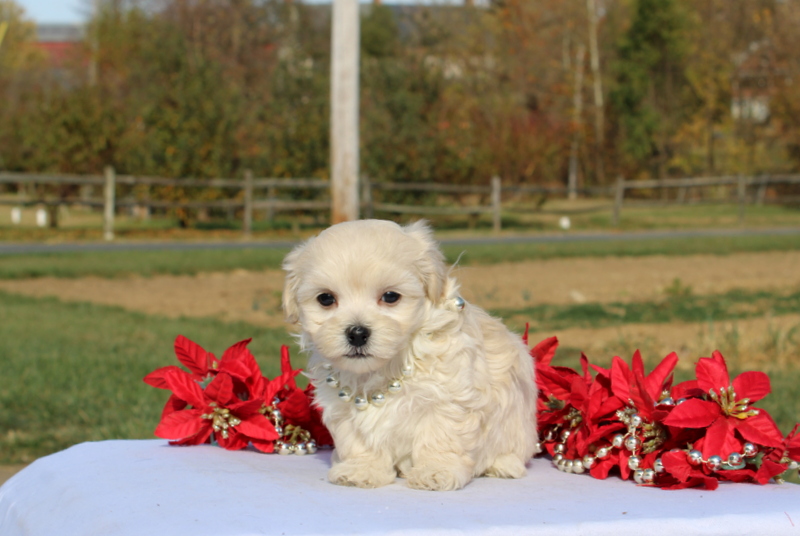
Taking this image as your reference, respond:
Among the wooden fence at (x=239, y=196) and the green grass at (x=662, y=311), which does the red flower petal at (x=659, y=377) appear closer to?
the green grass at (x=662, y=311)

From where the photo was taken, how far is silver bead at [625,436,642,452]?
299 centimetres

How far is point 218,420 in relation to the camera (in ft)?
11.2

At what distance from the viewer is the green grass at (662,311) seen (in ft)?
34.7

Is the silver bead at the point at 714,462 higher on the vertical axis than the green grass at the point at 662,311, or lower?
higher

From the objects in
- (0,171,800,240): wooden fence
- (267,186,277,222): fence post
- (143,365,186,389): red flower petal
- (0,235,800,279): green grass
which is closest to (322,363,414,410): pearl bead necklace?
(143,365,186,389): red flower petal

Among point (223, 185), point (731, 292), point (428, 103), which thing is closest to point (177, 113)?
point (223, 185)

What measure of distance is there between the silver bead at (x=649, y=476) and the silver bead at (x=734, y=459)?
0.80ft

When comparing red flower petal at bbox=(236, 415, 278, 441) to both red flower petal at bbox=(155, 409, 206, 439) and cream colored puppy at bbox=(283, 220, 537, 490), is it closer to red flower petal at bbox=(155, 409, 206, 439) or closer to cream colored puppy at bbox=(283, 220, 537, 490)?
red flower petal at bbox=(155, 409, 206, 439)

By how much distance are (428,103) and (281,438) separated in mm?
27136

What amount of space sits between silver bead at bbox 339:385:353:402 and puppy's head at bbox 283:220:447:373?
18 cm

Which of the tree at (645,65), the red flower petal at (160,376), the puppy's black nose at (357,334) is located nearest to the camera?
the puppy's black nose at (357,334)

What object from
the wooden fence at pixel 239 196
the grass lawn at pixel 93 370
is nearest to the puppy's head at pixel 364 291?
the grass lawn at pixel 93 370

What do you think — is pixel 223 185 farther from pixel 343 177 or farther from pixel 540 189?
pixel 343 177

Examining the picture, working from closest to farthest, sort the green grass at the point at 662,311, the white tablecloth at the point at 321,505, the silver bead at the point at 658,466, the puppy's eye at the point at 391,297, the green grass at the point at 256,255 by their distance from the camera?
the white tablecloth at the point at 321,505 → the puppy's eye at the point at 391,297 → the silver bead at the point at 658,466 → the green grass at the point at 662,311 → the green grass at the point at 256,255
